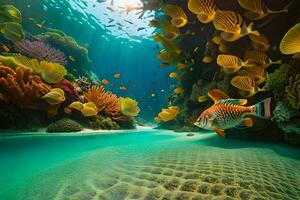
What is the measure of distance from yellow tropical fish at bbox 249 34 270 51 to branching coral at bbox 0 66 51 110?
490 centimetres

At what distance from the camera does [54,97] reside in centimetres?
519

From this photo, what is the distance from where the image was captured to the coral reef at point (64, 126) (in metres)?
5.16

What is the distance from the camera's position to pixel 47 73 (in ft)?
18.1

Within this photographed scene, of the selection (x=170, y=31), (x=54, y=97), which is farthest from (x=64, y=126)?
(x=170, y=31)

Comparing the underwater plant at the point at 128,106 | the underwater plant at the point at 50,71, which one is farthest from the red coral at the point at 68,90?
the underwater plant at the point at 128,106

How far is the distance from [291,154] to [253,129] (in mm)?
1074

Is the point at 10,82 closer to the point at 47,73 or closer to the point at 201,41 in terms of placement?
the point at 47,73

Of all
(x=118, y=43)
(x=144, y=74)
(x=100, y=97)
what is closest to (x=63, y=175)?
(x=100, y=97)

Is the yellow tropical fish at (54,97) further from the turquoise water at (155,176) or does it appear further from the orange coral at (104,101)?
the turquoise water at (155,176)

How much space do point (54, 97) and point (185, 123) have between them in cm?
452

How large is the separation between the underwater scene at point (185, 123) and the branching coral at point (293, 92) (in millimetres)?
16

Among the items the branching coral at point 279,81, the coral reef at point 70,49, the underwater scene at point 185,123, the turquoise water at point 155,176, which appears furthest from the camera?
the coral reef at point 70,49

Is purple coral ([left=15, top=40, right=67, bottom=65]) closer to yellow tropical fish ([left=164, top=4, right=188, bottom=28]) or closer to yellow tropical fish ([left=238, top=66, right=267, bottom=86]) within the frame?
yellow tropical fish ([left=164, top=4, right=188, bottom=28])

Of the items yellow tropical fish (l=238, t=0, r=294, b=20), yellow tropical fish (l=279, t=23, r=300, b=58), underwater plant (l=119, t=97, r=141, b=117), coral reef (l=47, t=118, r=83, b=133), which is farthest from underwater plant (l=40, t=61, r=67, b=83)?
yellow tropical fish (l=279, t=23, r=300, b=58)
